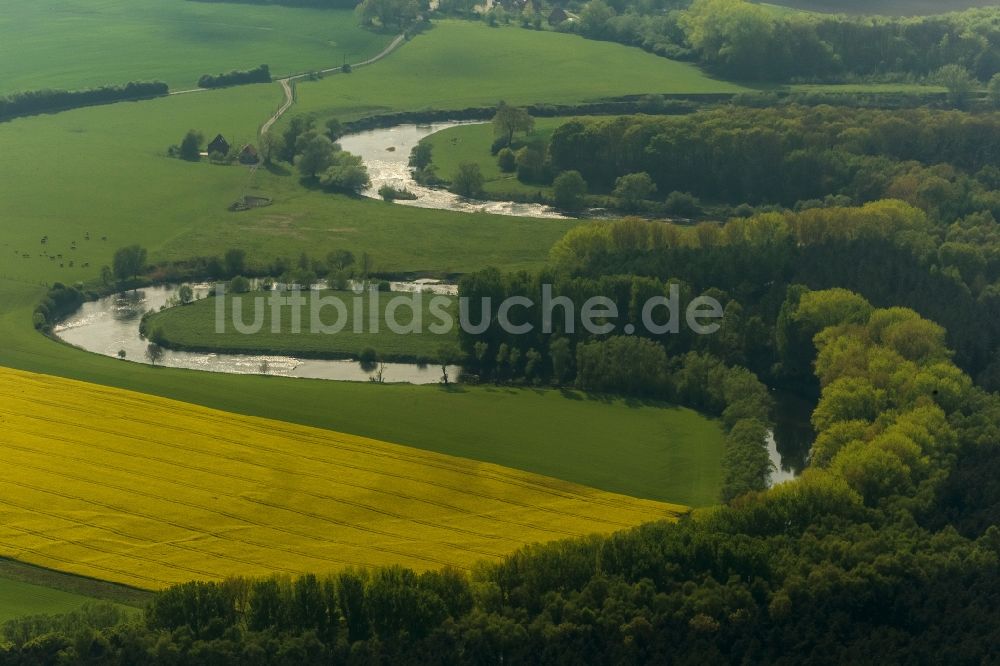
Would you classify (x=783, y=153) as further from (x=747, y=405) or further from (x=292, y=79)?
(x=292, y=79)

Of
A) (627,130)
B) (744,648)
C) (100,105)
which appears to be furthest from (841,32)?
(744,648)

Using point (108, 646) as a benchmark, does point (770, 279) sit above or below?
above

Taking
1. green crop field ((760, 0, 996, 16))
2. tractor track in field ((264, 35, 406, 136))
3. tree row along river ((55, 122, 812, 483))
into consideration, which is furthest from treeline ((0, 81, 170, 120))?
green crop field ((760, 0, 996, 16))

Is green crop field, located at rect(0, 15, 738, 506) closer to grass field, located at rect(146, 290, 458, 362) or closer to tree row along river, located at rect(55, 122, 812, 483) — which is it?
tree row along river, located at rect(55, 122, 812, 483)

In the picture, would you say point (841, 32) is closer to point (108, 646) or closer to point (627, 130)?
point (627, 130)

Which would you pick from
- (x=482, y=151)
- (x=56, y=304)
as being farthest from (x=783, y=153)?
(x=56, y=304)
